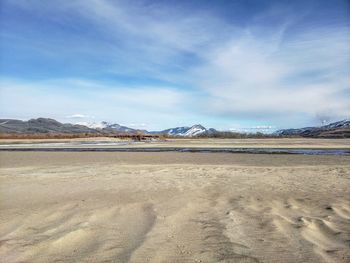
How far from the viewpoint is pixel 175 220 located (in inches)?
261

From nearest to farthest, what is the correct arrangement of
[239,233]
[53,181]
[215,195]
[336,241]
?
[336,241], [239,233], [215,195], [53,181]

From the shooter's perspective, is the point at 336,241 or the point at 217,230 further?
the point at 217,230

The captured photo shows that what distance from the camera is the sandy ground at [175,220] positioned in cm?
477

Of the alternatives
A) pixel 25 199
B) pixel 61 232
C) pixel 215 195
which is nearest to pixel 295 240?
pixel 61 232

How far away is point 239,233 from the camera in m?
5.64

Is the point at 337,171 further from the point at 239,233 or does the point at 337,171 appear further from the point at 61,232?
the point at 61,232

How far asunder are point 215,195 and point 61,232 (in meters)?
4.53

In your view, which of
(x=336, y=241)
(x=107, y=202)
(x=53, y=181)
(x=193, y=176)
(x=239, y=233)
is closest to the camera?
(x=336, y=241)

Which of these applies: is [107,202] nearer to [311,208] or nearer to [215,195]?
[215,195]

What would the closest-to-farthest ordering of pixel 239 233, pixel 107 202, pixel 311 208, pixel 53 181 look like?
pixel 239 233, pixel 311 208, pixel 107 202, pixel 53 181

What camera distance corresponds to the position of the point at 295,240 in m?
5.22

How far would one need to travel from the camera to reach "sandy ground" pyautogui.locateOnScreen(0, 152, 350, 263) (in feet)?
15.6

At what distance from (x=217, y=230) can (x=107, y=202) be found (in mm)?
3501

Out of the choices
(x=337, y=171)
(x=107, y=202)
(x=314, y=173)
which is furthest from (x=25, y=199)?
(x=337, y=171)
